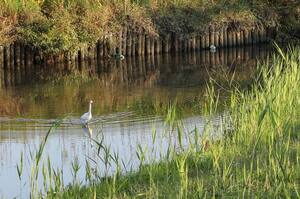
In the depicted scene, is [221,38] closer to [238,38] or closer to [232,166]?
[238,38]

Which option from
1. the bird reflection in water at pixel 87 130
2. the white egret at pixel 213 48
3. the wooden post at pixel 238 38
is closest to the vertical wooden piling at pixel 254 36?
the wooden post at pixel 238 38

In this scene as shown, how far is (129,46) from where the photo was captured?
30203 mm

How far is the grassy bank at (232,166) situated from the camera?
27.9 feet

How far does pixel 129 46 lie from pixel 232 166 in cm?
2092

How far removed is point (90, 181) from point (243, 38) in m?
25.3

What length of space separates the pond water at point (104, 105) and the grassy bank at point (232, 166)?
0.42 meters

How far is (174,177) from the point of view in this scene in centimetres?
946

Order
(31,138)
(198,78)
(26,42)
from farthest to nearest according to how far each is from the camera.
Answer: (26,42)
(198,78)
(31,138)

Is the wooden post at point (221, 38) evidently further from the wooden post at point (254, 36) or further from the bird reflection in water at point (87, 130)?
the bird reflection in water at point (87, 130)

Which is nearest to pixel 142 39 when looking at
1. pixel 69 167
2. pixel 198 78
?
pixel 198 78

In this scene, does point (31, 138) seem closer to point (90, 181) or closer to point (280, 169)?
point (90, 181)

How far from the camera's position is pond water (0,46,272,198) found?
39.6ft

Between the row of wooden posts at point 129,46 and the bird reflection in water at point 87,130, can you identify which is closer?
the bird reflection in water at point 87,130

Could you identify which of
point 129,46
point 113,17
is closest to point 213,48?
point 129,46
